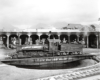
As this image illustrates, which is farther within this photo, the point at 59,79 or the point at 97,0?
the point at 97,0

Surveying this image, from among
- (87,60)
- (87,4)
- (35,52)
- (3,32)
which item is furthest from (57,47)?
(3,32)

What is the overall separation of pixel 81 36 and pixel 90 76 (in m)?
22.6

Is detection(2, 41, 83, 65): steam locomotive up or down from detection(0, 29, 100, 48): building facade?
down

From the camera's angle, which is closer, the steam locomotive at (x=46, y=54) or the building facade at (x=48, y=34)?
the steam locomotive at (x=46, y=54)

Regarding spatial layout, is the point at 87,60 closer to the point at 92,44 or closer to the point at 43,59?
the point at 43,59

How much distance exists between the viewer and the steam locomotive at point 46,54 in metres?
10.9

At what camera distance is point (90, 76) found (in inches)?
281

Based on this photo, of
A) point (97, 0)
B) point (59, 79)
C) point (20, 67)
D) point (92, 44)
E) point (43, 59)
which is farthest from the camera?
point (92, 44)

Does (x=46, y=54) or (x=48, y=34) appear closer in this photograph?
(x=46, y=54)

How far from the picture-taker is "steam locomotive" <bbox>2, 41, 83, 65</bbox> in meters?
10.9

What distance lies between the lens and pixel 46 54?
1214 cm

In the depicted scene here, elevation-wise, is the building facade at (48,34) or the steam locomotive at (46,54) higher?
the building facade at (48,34)

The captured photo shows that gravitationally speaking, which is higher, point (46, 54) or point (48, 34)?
point (48, 34)

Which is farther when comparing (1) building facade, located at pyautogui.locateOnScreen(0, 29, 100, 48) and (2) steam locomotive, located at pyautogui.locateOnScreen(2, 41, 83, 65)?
(1) building facade, located at pyautogui.locateOnScreen(0, 29, 100, 48)
